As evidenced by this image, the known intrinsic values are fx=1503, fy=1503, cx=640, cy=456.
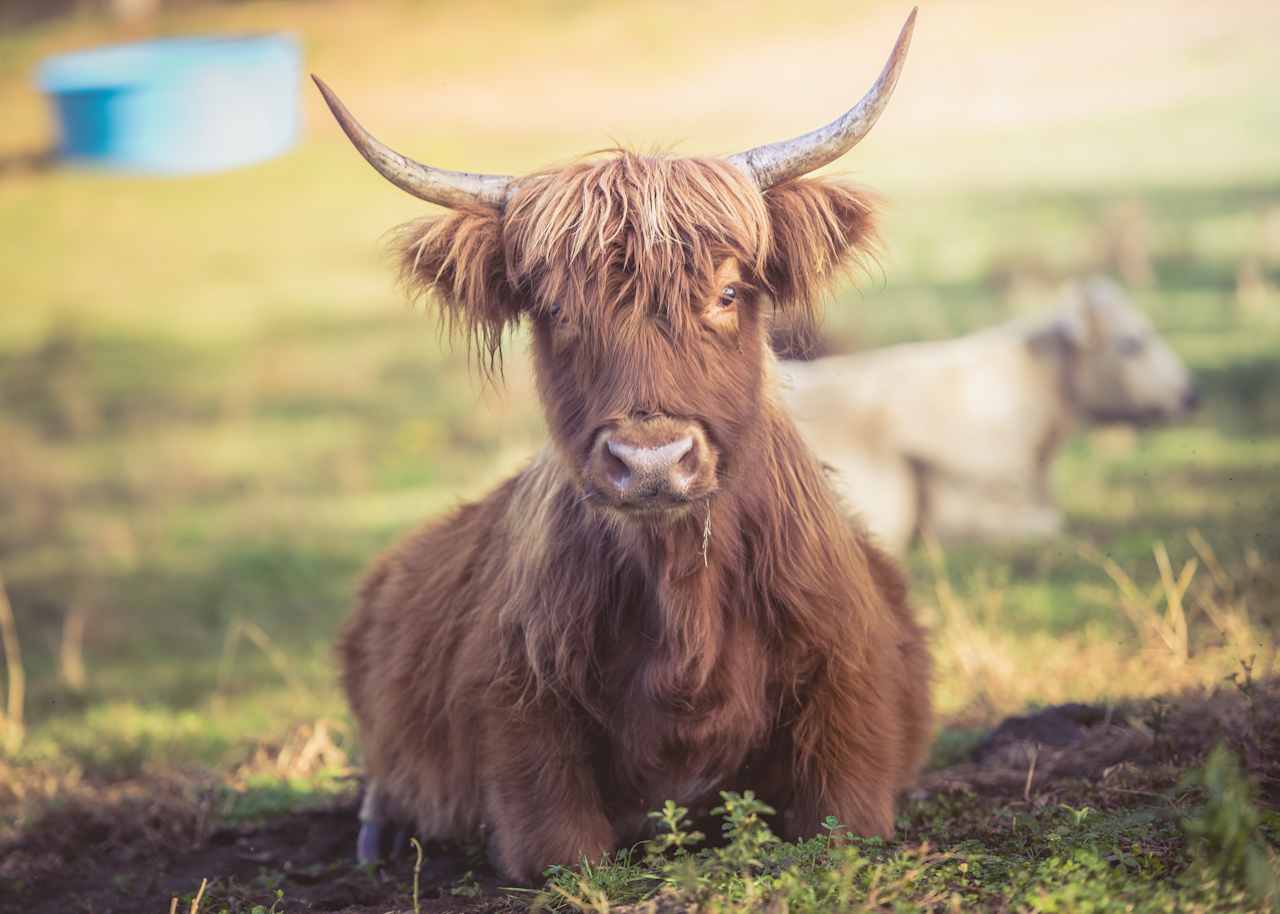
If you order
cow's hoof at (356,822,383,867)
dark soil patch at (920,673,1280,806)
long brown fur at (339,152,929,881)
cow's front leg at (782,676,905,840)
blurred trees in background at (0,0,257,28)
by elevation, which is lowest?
cow's hoof at (356,822,383,867)

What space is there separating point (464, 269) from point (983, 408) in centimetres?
558

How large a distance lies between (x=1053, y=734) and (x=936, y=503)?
393 cm

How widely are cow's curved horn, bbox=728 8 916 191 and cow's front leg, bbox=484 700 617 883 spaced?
4.81 ft

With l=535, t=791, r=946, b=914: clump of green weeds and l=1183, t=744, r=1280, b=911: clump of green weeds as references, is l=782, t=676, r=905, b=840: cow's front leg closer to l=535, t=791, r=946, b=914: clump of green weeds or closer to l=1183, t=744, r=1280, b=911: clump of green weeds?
l=535, t=791, r=946, b=914: clump of green weeds

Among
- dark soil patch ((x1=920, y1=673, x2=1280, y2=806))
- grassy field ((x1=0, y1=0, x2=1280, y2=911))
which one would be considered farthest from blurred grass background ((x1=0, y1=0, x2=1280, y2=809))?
dark soil patch ((x1=920, y1=673, x2=1280, y2=806))

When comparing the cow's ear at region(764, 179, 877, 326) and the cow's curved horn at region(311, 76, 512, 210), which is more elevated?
the cow's curved horn at region(311, 76, 512, 210)

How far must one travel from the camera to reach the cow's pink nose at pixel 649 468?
3.23 m

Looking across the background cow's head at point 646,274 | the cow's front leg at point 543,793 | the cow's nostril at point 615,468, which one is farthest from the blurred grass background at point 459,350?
A: the cow's nostril at point 615,468

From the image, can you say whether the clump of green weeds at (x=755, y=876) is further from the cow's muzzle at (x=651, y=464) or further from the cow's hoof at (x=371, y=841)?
the cow's hoof at (x=371, y=841)

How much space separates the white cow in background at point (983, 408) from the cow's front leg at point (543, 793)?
15.7 ft

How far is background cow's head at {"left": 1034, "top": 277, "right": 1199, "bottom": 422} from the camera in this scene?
886 centimetres

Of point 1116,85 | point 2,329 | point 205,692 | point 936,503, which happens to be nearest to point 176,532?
point 205,692

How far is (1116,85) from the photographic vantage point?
1223 cm

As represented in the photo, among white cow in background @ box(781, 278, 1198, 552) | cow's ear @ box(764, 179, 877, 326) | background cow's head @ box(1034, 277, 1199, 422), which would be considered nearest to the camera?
cow's ear @ box(764, 179, 877, 326)
